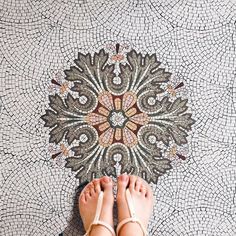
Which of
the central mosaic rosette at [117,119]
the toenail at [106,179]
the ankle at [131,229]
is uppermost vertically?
the central mosaic rosette at [117,119]

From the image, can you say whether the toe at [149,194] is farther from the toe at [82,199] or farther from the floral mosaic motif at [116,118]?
the toe at [82,199]

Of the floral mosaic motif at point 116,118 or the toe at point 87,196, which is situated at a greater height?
the floral mosaic motif at point 116,118

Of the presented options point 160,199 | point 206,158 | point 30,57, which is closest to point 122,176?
point 160,199

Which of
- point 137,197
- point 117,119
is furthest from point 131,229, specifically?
point 117,119

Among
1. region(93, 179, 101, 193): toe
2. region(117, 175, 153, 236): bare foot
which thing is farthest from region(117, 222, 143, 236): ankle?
region(93, 179, 101, 193): toe

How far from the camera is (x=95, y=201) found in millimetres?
1067

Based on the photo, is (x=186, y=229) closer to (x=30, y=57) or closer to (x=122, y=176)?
(x=122, y=176)

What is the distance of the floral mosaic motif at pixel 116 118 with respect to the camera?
3.55 feet

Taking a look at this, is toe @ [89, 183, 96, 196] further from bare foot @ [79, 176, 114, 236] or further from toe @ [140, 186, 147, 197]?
toe @ [140, 186, 147, 197]

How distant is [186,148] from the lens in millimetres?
1087

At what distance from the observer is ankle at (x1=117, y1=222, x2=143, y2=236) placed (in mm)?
1024

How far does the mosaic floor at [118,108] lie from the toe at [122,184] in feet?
0.07

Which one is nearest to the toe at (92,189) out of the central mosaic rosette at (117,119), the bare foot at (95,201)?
the bare foot at (95,201)

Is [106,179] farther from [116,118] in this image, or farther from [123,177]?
[116,118]
